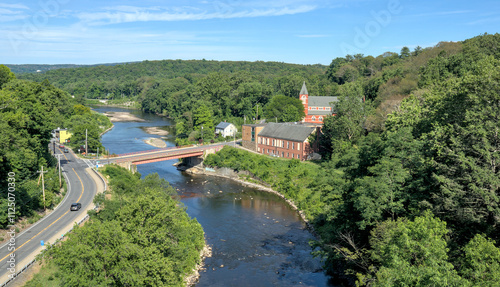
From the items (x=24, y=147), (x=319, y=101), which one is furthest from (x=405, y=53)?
(x=24, y=147)

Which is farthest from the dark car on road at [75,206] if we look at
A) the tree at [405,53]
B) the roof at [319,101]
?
the tree at [405,53]

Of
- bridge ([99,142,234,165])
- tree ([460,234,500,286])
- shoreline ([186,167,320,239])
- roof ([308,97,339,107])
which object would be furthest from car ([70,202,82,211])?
roof ([308,97,339,107])

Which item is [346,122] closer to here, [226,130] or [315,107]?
[226,130]

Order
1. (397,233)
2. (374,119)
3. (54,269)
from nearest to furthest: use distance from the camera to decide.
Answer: (397,233), (54,269), (374,119)

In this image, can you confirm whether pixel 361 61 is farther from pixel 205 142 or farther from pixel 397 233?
pixel 397 233

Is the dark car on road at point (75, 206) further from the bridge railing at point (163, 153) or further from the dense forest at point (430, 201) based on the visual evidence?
the dense forest at point (430, 201)

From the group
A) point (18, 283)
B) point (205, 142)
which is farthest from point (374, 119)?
point (18, 283)
